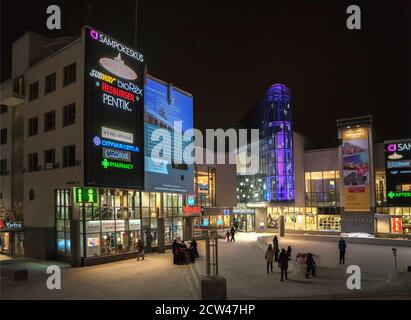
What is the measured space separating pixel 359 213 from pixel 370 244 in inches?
357

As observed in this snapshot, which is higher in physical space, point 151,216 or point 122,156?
point 122,156

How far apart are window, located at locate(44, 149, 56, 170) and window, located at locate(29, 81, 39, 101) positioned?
541 cm

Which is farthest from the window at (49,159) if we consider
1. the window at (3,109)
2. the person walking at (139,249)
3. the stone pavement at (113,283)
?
the window at (3,109)

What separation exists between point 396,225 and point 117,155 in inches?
1386

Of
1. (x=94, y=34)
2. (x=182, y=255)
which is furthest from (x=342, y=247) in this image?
(x=94, y=34)

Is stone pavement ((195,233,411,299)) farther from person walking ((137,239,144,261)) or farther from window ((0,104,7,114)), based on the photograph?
window ((0,104,7,114))

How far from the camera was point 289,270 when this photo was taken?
23875 millimetres

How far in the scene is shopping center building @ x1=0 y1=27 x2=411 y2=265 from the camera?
94.9 feet

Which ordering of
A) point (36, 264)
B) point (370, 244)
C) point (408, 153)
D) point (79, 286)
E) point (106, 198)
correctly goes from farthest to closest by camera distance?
point (408, 153)
point (370, 244)
point (106, 198)
point (36, 264)
point (79, 286)

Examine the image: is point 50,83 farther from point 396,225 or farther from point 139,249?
point 396,225

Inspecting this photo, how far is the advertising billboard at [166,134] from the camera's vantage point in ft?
115

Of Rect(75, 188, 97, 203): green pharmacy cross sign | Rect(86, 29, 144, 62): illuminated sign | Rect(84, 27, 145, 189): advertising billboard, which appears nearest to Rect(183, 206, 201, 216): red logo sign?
Rect(84, 27, 145, 189): advertising billboard
